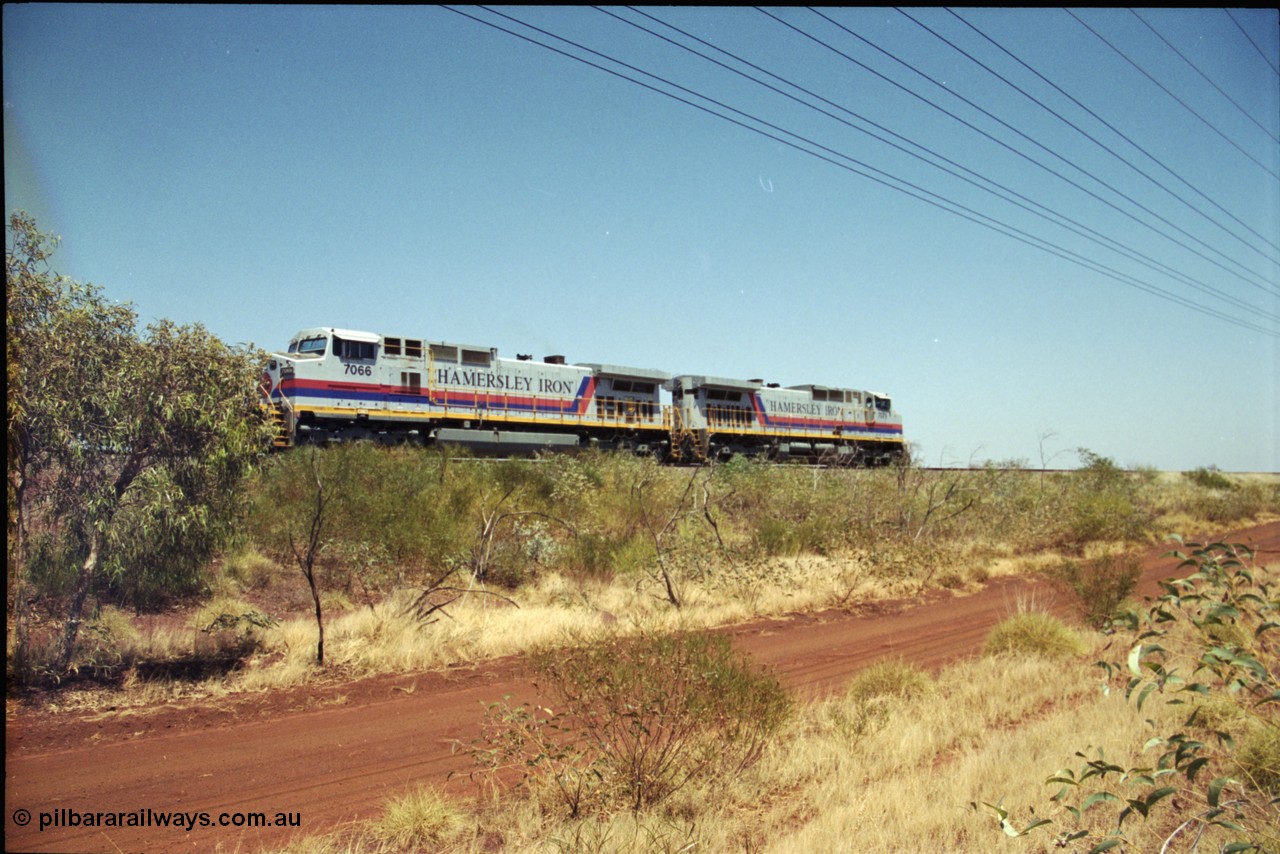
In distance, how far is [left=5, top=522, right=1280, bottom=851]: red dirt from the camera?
563 cm

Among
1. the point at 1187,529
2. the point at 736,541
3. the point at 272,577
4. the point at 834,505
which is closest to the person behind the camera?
the point at 272,577

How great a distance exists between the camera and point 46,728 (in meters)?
7.72

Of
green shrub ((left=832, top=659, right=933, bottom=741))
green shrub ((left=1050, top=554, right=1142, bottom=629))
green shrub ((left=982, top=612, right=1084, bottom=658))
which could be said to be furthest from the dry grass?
green shrub ((left=1050, top=554, right=1142, bottom=629))

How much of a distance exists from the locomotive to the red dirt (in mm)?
8489

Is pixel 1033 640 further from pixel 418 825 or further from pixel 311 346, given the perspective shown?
pixel 311 346

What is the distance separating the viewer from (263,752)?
23.7 feet

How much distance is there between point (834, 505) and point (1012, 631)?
36.3ft

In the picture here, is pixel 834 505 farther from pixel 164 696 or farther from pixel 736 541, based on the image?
pixel 164 696

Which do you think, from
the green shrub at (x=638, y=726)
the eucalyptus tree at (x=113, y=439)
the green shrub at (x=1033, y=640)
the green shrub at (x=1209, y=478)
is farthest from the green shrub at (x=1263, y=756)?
the green shrub at (x=1209, y=478)

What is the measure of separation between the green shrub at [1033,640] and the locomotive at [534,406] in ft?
43.4

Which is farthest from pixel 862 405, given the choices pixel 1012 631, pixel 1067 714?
pixel 1067 714

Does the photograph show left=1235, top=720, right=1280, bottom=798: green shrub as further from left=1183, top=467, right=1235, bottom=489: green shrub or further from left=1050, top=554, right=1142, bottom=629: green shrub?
left=1183, top=467, right=1235, bottom=489: green shrub
